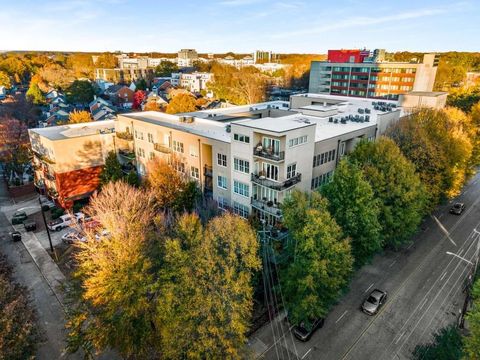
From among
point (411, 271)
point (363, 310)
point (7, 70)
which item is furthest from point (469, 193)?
point (7, 70)

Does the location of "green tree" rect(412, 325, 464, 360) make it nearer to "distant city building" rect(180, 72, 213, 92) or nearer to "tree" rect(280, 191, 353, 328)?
"tree" rect(280, 191, 353, 328)

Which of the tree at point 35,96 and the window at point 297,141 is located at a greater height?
the window at point 297,141

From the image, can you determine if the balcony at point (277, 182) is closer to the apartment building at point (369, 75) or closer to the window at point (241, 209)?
the window at point (241, 209)

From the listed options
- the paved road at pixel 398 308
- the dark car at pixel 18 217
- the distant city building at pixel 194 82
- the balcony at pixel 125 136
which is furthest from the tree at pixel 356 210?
the distant city building at pixel 194 82

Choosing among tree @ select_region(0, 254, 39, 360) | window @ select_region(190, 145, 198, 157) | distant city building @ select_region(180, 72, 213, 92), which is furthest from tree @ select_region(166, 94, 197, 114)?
tree @ select_region(0, 254, 39, 360)

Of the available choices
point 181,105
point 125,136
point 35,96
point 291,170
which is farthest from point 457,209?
point 35,96

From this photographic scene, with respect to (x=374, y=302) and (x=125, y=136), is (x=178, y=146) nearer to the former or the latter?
(x=125, y=136)

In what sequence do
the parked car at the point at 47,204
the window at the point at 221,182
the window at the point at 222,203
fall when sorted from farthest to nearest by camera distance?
1. the parked car at the point at 47,204
2. the window at the point at 222,203
3. the window at the point at 221,182
